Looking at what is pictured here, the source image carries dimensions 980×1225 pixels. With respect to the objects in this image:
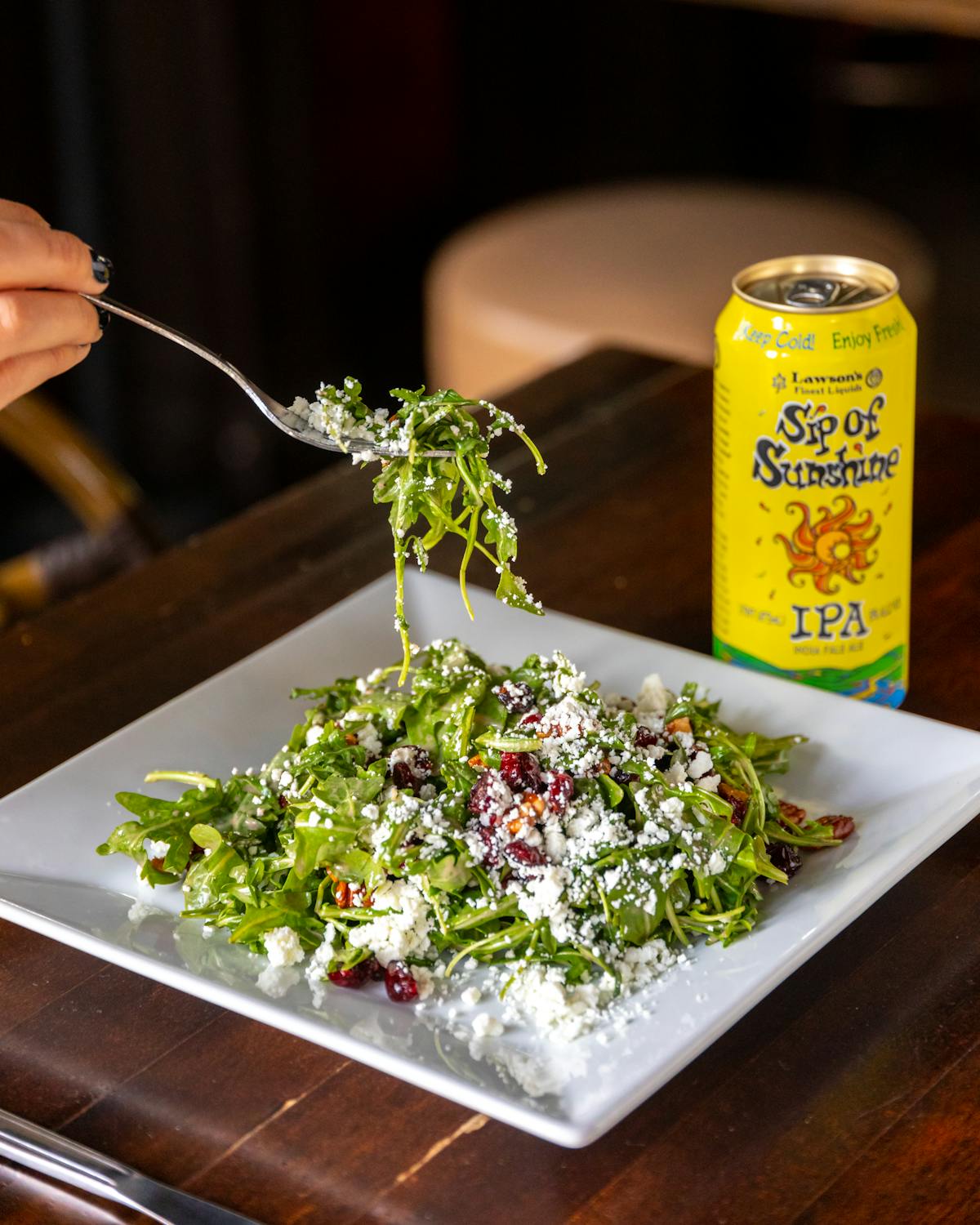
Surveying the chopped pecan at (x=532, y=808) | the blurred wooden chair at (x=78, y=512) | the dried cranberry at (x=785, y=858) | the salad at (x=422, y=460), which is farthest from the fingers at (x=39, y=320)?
the blurred wooden chair at (x=78, y=512)

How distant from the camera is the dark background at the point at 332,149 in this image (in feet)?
12.0

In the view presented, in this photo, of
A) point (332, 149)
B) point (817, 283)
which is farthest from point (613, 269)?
point (817, 283)

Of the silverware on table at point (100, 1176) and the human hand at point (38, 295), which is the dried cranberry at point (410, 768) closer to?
the silverware on table at point (100, 1176)

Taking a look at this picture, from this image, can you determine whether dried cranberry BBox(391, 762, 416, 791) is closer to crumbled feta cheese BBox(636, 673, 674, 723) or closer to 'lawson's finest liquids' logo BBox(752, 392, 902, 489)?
crumbled feta cheese BBox(636, 673, 674, 723)

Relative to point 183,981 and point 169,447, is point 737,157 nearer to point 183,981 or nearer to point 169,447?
point 169,447

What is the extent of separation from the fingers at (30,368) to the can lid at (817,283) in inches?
21.4

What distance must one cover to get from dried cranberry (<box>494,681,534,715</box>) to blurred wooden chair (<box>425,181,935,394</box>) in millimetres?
1737

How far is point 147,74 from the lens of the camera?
3.62m

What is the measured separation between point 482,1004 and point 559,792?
0.48 feet

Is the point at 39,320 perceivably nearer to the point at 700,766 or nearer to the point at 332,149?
the point at 700,766

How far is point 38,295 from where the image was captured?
1.24 m

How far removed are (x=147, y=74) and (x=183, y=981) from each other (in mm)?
3015

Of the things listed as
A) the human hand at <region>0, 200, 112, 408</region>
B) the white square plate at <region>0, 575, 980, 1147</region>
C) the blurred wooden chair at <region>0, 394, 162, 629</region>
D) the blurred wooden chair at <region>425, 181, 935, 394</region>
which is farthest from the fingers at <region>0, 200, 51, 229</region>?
the blurred wooden chair at <region>425, 181, 935, 394</region>

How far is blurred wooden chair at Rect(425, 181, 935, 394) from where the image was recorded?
305 cm
